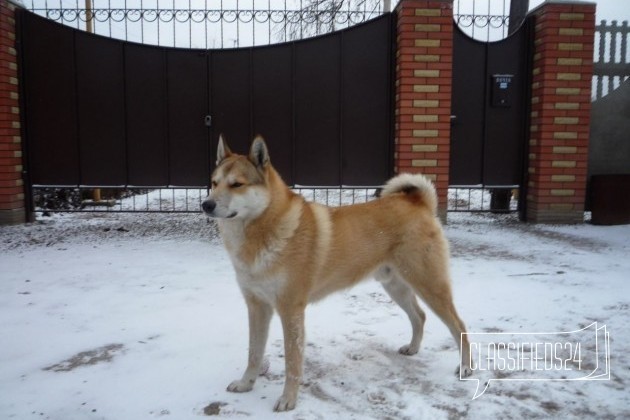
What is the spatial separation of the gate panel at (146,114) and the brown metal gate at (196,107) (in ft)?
0.05

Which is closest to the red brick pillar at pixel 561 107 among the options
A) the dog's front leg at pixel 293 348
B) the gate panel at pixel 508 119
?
the gate panel at pixel 508 119

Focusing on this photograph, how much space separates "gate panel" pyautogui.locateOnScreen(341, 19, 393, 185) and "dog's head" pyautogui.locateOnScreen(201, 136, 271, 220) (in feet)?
14.3

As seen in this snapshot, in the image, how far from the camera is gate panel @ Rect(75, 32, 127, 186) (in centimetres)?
671

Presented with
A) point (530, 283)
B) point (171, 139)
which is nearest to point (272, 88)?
point (171, 139)

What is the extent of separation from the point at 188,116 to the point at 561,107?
523 centimetres

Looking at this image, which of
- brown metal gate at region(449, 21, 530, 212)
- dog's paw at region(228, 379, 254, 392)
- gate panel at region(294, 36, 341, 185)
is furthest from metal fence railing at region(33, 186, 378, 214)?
dog's paw at region(228, 379, 254, 392)

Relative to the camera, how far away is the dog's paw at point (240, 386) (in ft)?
8.45

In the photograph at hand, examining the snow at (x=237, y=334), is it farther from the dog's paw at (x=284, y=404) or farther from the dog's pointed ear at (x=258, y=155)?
the dog's pointed ear at (x=258, y=155)

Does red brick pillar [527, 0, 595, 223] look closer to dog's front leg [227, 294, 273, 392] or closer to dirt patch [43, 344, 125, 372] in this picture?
dog's front leg [227, 294, 273, 392]

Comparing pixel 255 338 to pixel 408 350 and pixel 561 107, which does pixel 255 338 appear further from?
pixel 561 107

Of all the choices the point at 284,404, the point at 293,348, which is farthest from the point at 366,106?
the point at 284,404

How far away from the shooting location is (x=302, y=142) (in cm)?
686

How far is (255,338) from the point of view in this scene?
264cm

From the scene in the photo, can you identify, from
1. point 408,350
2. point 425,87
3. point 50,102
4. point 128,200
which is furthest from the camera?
point 128,200
